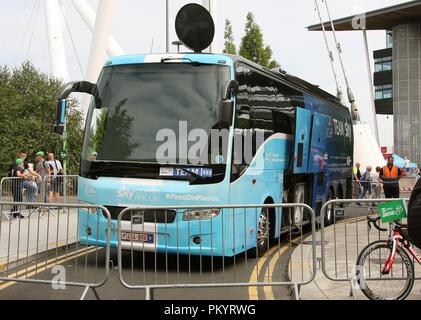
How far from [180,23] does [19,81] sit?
22.9 meters

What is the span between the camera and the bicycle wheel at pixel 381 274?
623cm

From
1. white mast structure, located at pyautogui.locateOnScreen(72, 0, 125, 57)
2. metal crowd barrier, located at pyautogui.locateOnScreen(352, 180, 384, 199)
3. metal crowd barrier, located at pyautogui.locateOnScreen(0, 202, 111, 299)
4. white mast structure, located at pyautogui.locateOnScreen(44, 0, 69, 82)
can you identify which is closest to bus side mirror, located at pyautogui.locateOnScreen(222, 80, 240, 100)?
metal crowd barrier, located at pyautogui.locateOnScreen(0, 202, 111, 299)

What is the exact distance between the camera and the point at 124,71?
8.73 metres

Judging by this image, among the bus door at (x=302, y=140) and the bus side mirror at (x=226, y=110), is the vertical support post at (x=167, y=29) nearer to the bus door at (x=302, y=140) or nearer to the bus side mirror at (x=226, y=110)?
the bus door at (x=302, y=140)

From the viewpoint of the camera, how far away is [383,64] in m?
74.9

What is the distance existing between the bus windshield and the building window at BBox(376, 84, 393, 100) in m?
70.0

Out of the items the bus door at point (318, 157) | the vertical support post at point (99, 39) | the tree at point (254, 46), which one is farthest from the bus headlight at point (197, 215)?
the tree at point (254, 46)

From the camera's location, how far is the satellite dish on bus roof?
436 inches

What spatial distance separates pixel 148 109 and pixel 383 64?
71.7m

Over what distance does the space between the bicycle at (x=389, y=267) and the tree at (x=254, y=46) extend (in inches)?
1064

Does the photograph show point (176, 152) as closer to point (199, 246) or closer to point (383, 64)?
point (199, 246)

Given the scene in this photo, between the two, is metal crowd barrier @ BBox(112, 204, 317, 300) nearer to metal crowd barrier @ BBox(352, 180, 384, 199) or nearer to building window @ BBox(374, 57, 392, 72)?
metal crowd barrier @ BBox(352, 180, 384, 199)

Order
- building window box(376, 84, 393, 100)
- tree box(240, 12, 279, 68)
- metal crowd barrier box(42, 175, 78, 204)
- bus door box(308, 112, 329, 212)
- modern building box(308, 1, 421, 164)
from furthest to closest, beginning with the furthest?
building window box(376, 84, 393, 100) → modern building box(308, 1, 421, 164) → tree box(240, 12, 279, 68) → metal crowd barrier box(42, 175, 78, 204) → bus door box(308, 112, 329, 212)
